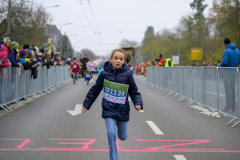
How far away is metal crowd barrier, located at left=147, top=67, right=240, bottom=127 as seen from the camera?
31.6 feet

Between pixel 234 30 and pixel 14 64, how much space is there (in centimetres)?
2997

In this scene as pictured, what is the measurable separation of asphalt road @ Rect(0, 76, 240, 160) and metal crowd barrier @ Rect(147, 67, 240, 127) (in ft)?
1.40

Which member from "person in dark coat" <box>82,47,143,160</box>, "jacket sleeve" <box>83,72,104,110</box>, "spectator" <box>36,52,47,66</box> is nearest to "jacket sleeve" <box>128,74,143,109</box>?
"person in dark coat" <box>82,47,143,160</box>

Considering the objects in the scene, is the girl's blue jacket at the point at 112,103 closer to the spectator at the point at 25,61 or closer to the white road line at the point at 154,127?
the white road line at the point at 154,127

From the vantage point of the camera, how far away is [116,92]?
5141mm

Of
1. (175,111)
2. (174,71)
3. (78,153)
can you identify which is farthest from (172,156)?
(174,71)

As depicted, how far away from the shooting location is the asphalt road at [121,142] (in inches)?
239

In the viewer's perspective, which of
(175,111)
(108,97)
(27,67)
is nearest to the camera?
(108,97)

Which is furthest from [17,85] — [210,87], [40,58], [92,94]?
[92,94]

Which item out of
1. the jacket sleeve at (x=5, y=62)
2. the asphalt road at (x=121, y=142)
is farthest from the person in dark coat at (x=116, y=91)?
the jacket sleeve at (x=5, y=62)

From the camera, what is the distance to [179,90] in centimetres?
1666

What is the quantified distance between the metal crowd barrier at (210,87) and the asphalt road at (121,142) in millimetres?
426

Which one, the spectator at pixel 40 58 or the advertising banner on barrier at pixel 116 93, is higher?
the spectator at pixel 40 58

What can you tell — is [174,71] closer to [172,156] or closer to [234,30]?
[172,156]
